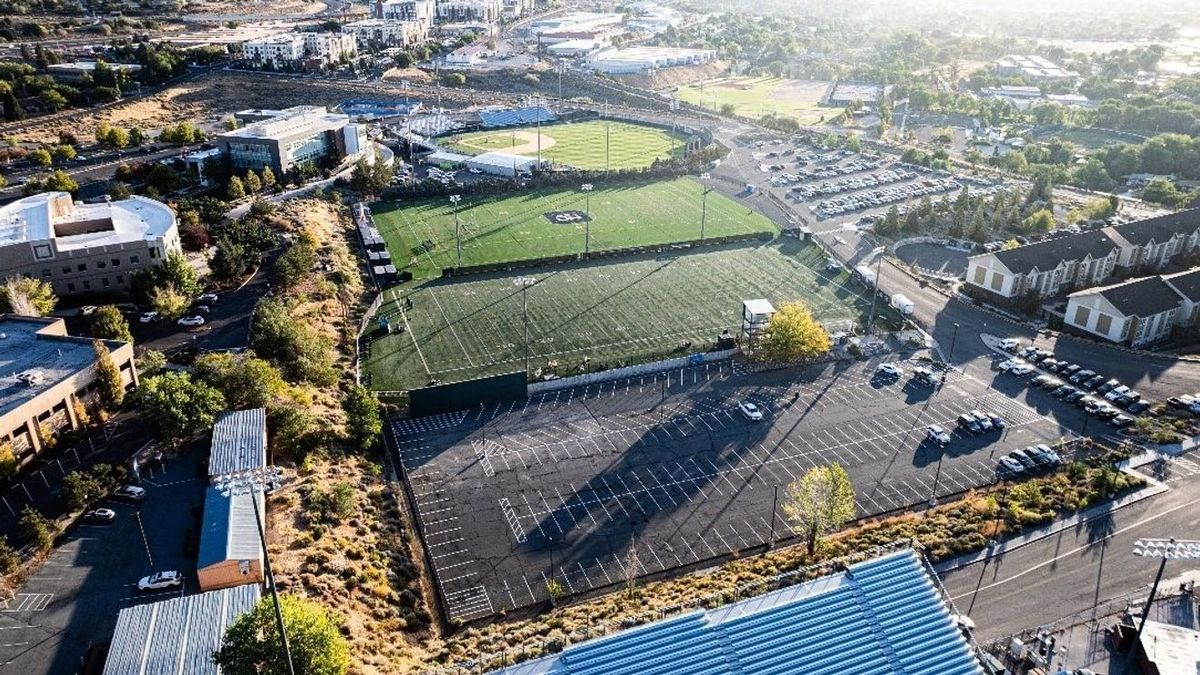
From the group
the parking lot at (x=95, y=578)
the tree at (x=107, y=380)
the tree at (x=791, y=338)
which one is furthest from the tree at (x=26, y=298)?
the tree at (x=791, y=338)

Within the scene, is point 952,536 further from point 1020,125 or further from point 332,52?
point 332,52

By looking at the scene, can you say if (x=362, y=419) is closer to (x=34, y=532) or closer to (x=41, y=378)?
(x=34, y=532)

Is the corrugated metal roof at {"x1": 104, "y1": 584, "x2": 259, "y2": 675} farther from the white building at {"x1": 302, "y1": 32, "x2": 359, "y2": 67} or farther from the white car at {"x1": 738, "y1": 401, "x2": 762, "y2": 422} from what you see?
the white building at {"x1": 302, "y1": 32, "x2": 359, "y2": 67}

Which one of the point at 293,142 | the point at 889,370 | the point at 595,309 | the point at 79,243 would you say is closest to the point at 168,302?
the point at 79,243

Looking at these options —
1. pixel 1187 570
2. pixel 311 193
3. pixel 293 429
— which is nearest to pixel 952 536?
pixel 1187 570

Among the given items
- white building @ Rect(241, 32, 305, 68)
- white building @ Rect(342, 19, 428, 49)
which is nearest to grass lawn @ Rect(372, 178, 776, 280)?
white building @ Rect(241, 32, 305, 68)

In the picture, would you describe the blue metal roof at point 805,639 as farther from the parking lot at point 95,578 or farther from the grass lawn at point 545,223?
the grass lawn at point 545,223
